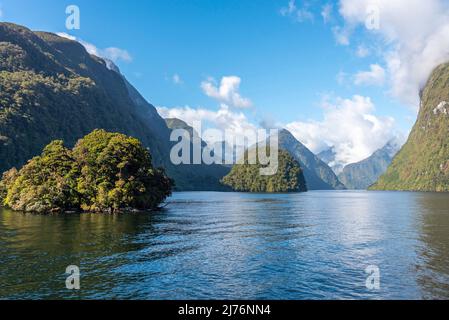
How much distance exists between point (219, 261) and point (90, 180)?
78.9 meters

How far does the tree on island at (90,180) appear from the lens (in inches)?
4422

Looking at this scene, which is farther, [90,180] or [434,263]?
[90,180]

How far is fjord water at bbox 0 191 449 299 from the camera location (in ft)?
117

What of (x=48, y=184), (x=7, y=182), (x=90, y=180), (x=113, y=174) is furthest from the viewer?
(x=7, y=182)

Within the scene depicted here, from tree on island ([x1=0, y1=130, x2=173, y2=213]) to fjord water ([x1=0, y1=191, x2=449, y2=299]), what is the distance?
31.4 metres

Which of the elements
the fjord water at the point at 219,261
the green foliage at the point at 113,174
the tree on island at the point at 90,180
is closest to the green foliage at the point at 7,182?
the tree on island at the point at 90,180

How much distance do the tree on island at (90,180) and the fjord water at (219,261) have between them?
31.4 m

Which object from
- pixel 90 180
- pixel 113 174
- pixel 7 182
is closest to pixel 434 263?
pixel 113 174

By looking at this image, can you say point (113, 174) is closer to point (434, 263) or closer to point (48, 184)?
point (48, 184)

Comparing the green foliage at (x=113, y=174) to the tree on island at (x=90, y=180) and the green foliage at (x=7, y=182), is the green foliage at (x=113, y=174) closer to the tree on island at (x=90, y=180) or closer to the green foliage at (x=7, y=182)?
the tree on island at (x=90, y=180)

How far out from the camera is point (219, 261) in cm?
4866

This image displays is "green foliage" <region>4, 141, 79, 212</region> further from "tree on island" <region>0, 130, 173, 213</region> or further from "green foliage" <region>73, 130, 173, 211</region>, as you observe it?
"green foliage" <region>73, 130, 173, 211</region>
